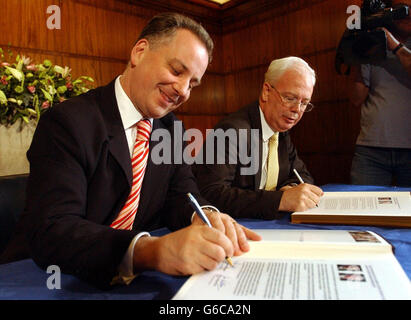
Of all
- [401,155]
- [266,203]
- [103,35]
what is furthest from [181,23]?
[103,35]

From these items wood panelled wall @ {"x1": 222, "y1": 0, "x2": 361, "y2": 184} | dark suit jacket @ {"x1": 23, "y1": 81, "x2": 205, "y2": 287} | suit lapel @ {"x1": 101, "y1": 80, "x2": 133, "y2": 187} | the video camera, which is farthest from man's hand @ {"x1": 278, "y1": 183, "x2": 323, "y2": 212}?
wood panelled wall @ {"x1": 222, "y1": 0, "x2": 361, "y2": 184}

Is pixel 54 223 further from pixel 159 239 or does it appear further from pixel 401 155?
pixel 401 155

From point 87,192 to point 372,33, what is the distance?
1822 millimetres

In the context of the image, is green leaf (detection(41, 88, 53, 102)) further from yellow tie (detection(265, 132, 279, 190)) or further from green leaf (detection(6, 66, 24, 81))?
yellow tie (detection(265, 132, 279, 190))

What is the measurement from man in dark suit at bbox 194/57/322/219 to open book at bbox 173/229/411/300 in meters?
0.53

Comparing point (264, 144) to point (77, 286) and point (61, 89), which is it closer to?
Result: point (61, 89)

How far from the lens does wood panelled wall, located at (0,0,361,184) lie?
2.99m

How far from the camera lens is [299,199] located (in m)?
1.18

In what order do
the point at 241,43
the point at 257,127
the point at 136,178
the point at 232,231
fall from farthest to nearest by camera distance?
the point at 241,43 < the point at 257,127 < the point at 136,178 < the point at 232,231

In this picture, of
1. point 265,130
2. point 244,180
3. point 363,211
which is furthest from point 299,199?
point 265,130

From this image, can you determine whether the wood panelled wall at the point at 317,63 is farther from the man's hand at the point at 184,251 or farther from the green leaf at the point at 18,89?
the man's hand at the point at 184,251

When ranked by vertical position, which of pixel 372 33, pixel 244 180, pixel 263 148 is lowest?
pixel 244 180

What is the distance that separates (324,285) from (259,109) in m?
1.32

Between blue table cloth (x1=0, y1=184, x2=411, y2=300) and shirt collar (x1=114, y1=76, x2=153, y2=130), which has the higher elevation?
shirt collar (x1=114, y1=76, x2=153, y2=130)
